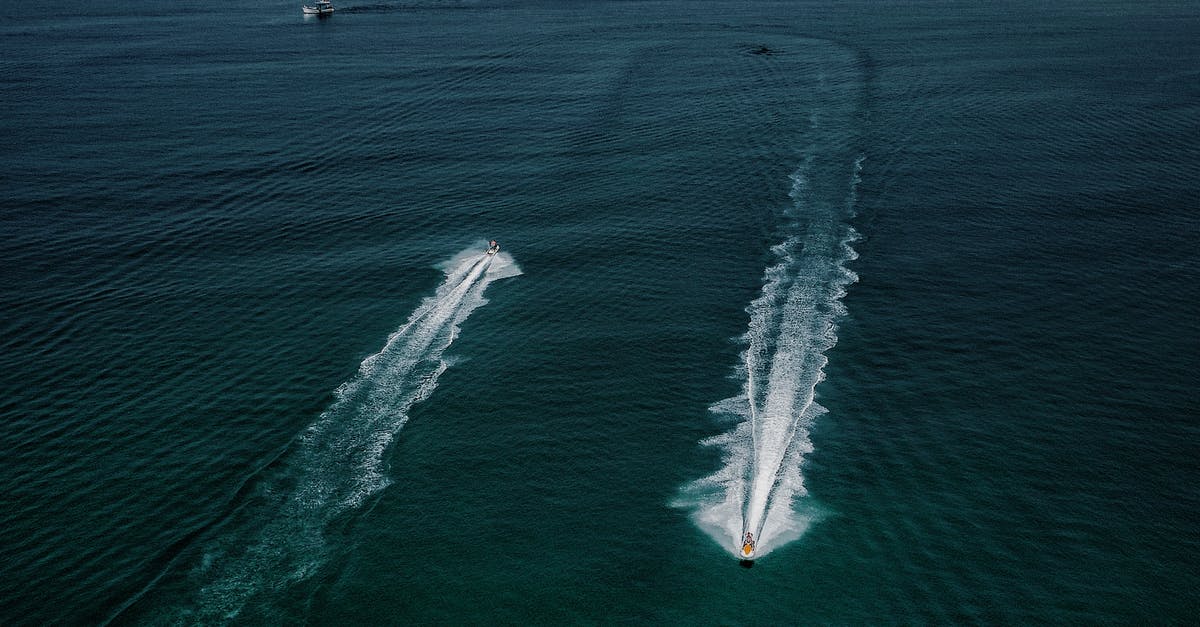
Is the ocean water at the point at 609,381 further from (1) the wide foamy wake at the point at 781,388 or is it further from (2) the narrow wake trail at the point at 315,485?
(1) the wide foamy wake at the point at 781,388

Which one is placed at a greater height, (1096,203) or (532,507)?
(1096,203)

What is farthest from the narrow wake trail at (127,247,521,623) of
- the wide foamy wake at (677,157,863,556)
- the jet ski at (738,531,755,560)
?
the jet ski at (738,531,755,560)

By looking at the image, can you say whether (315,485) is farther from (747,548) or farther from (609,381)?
(747,548)

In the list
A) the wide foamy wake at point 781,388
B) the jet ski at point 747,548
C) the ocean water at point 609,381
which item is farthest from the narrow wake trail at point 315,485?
the jet ski at point 747,548

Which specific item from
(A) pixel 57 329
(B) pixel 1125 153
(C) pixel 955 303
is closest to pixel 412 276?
(A) pixel 57 329

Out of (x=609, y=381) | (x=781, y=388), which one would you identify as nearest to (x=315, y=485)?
(x=609, y=381)

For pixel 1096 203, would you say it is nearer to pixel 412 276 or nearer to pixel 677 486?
pixel 677 486
